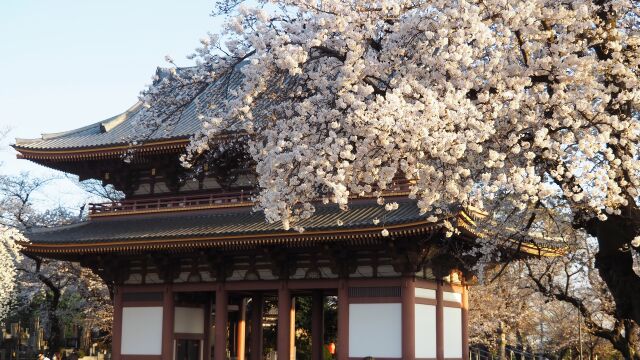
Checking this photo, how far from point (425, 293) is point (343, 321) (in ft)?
8.14

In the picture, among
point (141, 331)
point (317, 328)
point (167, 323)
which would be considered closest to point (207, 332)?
point (167, 323)

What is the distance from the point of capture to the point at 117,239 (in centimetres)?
2270

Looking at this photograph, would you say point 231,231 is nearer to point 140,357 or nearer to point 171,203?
point 171,203

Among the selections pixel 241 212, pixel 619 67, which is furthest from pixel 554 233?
pixel 619 67

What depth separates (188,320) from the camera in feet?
82.2

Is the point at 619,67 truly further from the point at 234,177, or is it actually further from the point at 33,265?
the point at 33,265

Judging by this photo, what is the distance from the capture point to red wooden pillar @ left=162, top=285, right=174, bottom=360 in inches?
929

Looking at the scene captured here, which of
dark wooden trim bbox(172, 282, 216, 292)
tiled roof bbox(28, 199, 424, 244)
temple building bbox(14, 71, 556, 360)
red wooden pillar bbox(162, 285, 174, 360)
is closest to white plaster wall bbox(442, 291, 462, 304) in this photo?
temple building bbox(14, 71, 556, 360)

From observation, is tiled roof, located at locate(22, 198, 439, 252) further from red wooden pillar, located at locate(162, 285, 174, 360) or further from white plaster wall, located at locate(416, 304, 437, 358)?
white plaster wall, located at locate(416, 304, 437, 358)

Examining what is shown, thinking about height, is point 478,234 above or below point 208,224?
below

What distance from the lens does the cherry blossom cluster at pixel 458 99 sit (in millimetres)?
10719

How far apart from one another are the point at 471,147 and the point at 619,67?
7.55 feet

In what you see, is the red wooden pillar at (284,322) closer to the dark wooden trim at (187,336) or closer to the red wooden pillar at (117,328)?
the dark wooden trim at (187,336)

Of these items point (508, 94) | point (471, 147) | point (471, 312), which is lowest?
point (471, 312)
